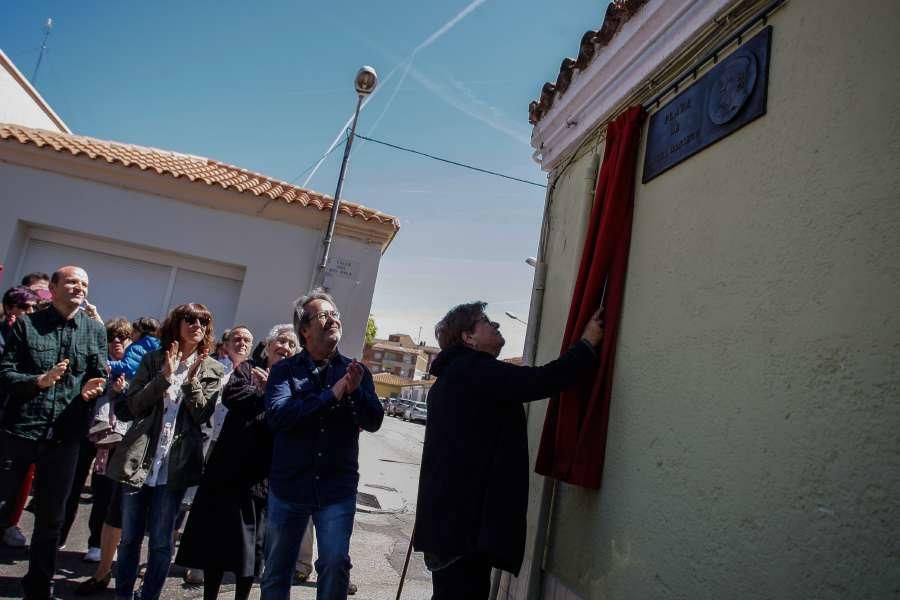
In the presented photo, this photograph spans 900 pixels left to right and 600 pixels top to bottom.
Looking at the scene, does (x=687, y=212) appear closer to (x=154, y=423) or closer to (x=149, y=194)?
(x=154, y=423)

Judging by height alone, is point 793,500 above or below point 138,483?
above

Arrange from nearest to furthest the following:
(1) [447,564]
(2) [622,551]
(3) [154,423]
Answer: (2) [622,551] → (1) [447,564] → (3) [154,423]

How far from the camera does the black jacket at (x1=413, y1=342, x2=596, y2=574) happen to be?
2.56m

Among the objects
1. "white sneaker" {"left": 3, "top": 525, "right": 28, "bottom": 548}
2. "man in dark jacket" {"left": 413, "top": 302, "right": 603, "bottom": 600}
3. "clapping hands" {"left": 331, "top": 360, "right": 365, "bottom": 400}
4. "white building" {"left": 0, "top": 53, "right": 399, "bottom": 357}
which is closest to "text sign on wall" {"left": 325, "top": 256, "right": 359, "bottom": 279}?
"white building" {"left": 0, "top": 53, "right": 399, "bottom": 357}

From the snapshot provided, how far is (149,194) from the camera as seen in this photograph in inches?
320

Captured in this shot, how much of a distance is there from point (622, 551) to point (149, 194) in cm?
786

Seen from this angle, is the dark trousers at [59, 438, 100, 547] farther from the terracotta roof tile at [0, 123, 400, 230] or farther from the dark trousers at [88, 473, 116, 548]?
the terracotta roof tile at [0, 123, 400, 230]

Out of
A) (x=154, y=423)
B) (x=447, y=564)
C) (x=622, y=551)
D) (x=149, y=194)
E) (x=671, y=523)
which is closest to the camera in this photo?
(x=671, y=523)

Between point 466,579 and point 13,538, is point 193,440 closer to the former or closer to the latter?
point 466,579

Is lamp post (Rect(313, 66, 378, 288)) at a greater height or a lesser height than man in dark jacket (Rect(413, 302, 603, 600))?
greater

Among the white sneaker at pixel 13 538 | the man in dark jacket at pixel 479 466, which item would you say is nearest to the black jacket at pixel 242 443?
the man in dark jacket at pixel 479 466

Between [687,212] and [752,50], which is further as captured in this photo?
[687,212]

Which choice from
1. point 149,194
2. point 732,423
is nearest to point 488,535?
point 732,423

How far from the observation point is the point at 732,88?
2283 mm
